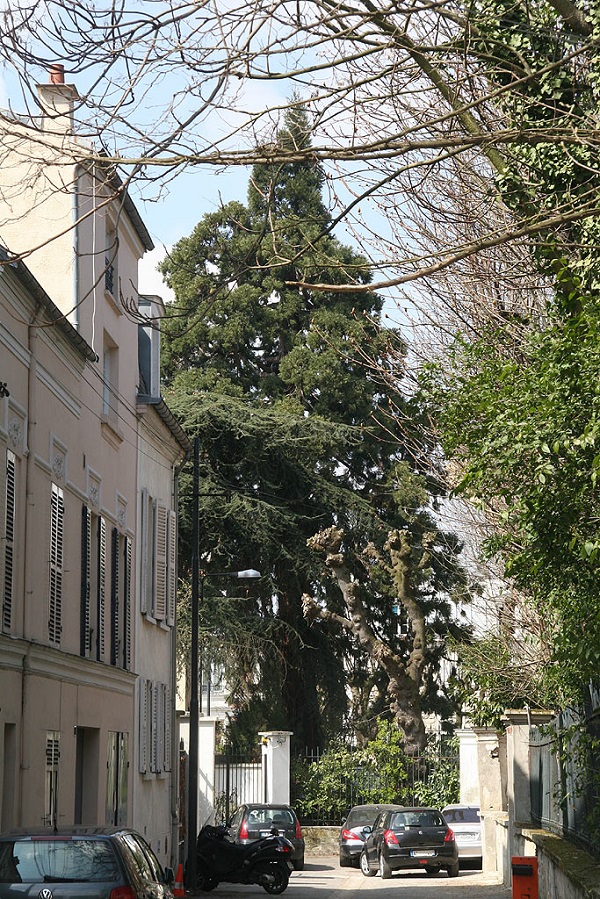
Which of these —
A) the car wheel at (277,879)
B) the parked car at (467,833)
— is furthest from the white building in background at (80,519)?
the parked car at (467,833)

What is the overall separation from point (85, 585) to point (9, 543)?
442cm

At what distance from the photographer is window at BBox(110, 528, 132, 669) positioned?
21953 millimetres

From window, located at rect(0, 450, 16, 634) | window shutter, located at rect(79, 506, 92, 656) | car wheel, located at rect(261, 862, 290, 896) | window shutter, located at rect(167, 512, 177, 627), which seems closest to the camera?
window, located at rect(0, 450, 16, 634)

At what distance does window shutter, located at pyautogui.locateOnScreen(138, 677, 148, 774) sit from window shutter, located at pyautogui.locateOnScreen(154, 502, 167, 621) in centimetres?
172

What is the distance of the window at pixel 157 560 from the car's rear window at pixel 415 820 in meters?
6.62

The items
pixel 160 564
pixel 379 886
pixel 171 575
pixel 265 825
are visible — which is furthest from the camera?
pixel 265 825

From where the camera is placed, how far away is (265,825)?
28406 mm

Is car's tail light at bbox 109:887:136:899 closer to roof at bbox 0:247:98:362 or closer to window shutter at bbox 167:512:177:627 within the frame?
roof at bbox 0:247:98:362

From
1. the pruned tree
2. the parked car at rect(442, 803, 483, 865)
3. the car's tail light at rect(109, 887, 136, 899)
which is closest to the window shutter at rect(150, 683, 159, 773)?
the parked car at rect(442, 803, 483, 865)

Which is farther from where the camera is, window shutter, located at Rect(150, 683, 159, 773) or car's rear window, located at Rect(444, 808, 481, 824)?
car's rear window, located at Rect(444, 808, 481, 824)

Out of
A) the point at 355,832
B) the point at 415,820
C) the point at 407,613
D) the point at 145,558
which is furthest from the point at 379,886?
the point at 407,613

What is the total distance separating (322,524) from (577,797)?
25118 mm

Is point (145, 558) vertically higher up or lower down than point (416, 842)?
higher up

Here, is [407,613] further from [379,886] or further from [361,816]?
[379,886]
